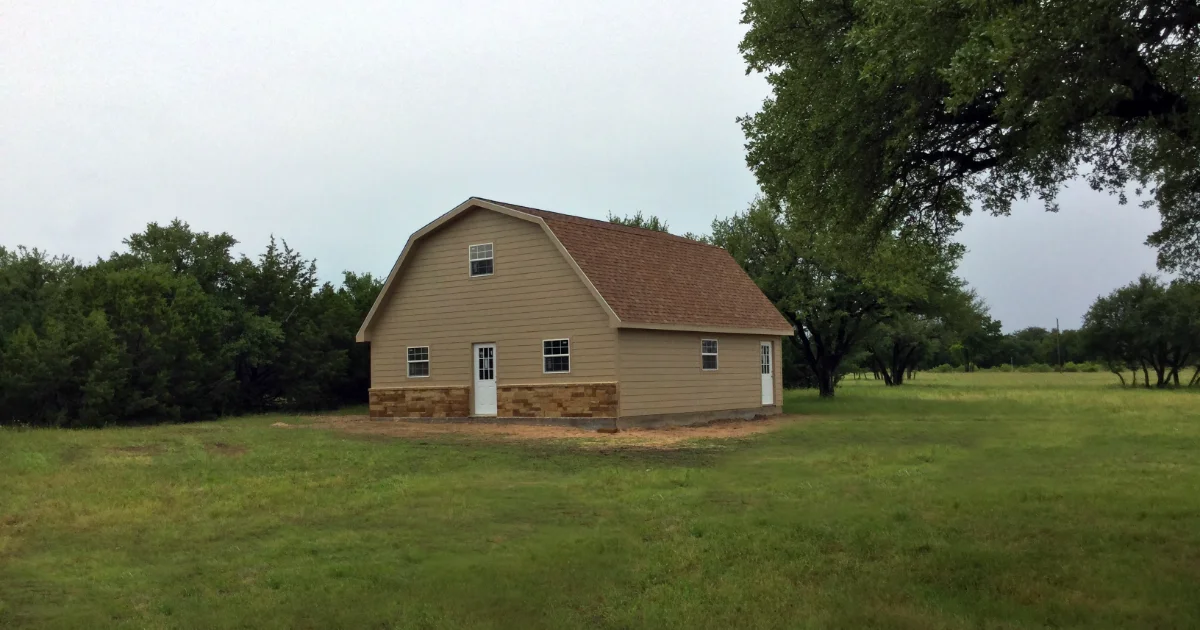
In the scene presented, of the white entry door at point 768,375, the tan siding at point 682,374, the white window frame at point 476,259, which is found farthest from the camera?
the white entry door at point 768,375

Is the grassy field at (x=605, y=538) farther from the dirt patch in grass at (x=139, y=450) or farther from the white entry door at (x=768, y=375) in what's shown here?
the white entry door at (x=768, y=375)

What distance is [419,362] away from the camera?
27.5 metres

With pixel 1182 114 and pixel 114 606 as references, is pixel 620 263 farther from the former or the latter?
pixel 114 606

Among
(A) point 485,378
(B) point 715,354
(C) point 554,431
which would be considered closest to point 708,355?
(B) point 715,354

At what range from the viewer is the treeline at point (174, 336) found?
2684 centimetres

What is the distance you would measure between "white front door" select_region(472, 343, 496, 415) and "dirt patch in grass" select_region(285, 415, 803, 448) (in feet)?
2.54

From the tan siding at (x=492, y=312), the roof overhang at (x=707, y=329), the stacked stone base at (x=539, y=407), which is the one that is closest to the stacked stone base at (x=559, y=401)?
the stacked stone base at (x=539, y=407)

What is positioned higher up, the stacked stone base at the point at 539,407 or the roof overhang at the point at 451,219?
the roof overhang at the point at 451,219

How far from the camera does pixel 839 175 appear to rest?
34.4 ft

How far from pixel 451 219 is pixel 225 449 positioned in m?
10.3

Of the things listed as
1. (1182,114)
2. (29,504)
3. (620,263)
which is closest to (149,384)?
(620,263)

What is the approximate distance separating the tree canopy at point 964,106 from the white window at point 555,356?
12.8 m

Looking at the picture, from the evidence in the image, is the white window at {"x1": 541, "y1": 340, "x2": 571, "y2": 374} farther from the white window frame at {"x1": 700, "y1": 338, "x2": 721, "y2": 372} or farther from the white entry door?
the white entry door

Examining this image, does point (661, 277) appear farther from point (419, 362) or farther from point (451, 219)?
point (419, 362)
